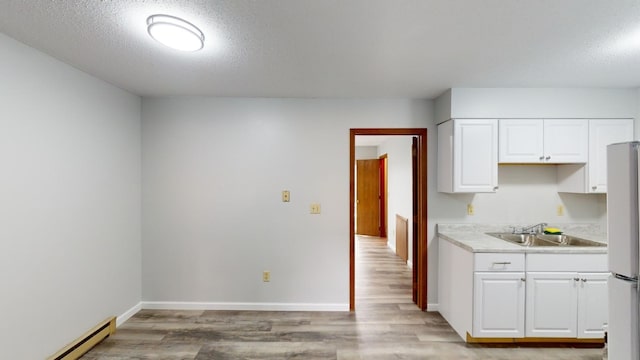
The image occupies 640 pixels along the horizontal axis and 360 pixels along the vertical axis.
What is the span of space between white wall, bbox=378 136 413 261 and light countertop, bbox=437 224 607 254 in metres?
1.68

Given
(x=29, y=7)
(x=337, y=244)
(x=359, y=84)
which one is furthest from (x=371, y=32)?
(x=337, y=244)

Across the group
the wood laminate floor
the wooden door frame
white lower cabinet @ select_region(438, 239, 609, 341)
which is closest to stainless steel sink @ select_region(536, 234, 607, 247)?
white lower cabinet @ select_region(438, 239, 609, 341)

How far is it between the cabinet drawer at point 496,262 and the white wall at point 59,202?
3.31m

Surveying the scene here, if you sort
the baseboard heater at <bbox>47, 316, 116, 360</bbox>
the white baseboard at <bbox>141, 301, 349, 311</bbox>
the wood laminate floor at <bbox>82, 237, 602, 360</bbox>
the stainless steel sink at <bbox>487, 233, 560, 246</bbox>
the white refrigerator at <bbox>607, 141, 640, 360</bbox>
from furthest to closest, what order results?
the white baseboard at <bbox>141, 301, 349, 311</bbox> → the stainless steel sink at <bbox>487, 233, 560, 246</bbox> → the wood laminate floor at <bbox>82, 237, 602, 360</bbox> → the baseboard heater at <bbox>47, 316, 116, 360</bbox> → the white refrigerator at <bbox>607, 141, 640, 360</bbox>

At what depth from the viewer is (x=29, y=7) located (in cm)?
161

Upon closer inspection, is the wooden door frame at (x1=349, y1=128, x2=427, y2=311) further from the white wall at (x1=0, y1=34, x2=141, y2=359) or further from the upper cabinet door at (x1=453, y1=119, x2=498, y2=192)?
the white wall at (x1=0, y1=34, x2=141, y2=359)

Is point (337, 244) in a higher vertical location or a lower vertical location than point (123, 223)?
lower

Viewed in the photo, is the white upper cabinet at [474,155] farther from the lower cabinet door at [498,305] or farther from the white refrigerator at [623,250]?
the white refrigerator at [623,250]

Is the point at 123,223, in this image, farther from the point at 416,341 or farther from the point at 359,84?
the point at 416,341

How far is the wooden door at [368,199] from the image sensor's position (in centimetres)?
797

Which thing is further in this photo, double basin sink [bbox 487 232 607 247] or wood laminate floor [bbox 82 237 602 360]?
double basin sink [bbox 487 232 607 247]

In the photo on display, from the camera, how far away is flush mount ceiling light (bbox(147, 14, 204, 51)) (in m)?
1.67

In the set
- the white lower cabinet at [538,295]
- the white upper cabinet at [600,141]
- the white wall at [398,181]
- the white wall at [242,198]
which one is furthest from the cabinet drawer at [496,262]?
the white wall at [398,181]

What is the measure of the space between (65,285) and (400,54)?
3092 millimetres
